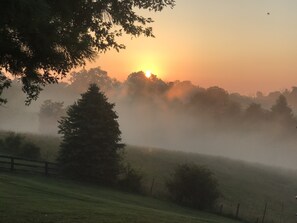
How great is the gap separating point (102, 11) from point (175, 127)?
13928cm

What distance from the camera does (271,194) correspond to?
4972cm

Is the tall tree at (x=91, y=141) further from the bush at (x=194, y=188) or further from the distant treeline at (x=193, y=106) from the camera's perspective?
the distant treeline at (x=193, y=106)

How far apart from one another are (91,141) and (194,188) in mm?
11213

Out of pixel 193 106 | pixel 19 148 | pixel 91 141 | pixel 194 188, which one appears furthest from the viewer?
pixel 193 106

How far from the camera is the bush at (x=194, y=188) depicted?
3794cm

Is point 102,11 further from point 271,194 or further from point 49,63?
point 271,194

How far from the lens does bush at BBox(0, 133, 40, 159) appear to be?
4672 centimetres

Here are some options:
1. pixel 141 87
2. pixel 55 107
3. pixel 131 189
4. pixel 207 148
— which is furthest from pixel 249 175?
pixel 141 87

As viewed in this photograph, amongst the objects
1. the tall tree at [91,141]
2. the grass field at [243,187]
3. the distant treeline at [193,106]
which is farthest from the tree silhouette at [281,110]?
the tall tree at [91,141]

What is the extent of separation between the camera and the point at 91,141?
41.9m

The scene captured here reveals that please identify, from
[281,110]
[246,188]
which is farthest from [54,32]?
[281,110]

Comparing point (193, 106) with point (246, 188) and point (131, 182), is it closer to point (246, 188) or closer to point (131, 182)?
point (246, 188)

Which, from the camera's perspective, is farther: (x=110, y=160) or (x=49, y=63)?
(x=110, y=160)

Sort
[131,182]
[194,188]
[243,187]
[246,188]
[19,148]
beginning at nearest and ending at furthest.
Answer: [194,188] → [131,182] → [19,148] → [246,188] → [243,187]
